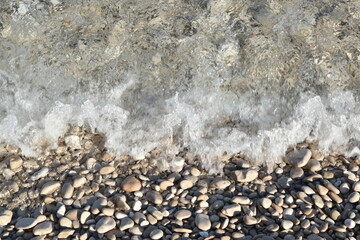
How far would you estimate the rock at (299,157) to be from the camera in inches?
154

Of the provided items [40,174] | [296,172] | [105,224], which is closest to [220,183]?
[296,172]

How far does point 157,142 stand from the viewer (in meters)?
4.09

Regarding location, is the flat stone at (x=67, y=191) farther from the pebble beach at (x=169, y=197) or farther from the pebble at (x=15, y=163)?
the pebble at (x=15, y=163)

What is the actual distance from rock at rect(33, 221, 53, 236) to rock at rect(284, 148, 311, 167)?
1939 mm

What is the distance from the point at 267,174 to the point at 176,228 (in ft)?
3.12

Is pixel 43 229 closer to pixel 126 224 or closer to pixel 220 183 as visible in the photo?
pixel 126 224

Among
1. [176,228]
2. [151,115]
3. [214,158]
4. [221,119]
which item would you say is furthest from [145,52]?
[176,228]

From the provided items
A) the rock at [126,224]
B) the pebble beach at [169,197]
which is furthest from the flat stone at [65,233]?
the rock at [126,224]

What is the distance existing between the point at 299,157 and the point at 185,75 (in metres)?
1.34

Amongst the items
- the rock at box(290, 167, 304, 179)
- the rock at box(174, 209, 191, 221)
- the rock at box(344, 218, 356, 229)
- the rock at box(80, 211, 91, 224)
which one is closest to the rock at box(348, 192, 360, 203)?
the rock at box(344, 218, 356, 229)

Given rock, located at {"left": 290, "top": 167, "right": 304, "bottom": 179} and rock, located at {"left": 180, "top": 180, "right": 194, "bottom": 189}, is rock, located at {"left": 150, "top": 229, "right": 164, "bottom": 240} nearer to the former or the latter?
rock, located at {"left": 180, "top": 180, "right": 194, "bottom": 189}

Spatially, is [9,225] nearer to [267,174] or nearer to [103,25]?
[267,174]

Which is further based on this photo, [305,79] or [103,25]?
[103,25]

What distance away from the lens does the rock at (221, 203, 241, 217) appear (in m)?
3.45
